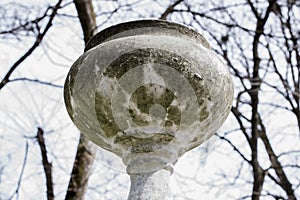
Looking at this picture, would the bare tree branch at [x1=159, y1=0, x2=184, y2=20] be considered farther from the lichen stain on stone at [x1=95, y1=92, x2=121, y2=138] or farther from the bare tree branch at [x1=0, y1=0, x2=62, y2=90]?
the lichen stain on stone at [x1=95, y1=92, x2=121, y2=138]

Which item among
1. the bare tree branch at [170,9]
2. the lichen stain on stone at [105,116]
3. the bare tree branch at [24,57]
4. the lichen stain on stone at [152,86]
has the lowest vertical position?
the lichen stain on stone at [105,116]

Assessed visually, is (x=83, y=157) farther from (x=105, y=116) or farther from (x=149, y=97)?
(x=149, y=97)

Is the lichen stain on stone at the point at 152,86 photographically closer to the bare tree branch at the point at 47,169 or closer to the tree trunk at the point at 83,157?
the tree trunk at the point at 83,157

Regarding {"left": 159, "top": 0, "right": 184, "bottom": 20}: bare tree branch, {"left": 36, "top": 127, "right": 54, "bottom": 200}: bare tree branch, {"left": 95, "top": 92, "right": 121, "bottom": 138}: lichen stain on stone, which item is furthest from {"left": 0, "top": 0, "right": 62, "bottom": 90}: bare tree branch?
{"left": 95, "top": 92, "right": 121, "bottom": 138}: lichen stain on stone

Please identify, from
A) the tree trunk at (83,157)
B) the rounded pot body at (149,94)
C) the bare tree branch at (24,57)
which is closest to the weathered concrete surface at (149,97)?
the rounded pot body at (149,94)

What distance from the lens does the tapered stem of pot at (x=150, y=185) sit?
1742 millimetres

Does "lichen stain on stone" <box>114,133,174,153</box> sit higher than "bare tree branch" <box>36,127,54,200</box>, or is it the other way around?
"bare tree branch" <box>36,127,54,200</box>

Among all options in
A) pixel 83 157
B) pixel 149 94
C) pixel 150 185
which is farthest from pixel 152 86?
pixel 83 157

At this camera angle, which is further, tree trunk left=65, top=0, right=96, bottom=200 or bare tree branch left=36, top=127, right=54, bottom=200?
tree trunk left=65, top=0, right=96, bottom=200

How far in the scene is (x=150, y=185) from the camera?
1761 millimetres

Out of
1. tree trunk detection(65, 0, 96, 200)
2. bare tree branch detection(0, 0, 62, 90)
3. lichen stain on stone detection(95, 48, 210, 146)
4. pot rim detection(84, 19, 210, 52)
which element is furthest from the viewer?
bare tree branch detection(0, 0, 62, 90)

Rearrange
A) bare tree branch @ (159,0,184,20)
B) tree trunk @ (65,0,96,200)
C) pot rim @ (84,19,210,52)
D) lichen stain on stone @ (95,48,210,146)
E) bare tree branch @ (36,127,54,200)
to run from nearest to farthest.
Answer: lichen stain on stone @ (95,48,210,146) → pot rim @ (84,19,210,52) → bare tree branch @ (36,127,54,200) → tree trunk @ (65,0,96,200) → bare tree branch @ (159,0,184,20)

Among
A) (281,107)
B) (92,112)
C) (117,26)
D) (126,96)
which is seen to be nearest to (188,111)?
(126,96)

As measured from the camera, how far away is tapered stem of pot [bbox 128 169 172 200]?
5.72 feet
